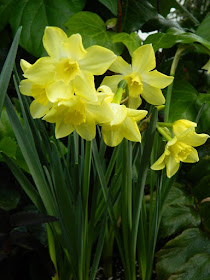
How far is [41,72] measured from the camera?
498 mm

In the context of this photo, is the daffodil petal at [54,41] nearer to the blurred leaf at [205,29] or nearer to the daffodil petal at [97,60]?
the daffodil petal at [97,60]

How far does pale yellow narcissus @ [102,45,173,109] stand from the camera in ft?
1.92

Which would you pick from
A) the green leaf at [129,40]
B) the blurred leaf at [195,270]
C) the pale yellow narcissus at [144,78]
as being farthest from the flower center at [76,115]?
the blurred leaf at [195,270]

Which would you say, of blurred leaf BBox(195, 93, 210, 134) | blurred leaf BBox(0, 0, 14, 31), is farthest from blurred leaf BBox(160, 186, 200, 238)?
blurred leaf BBox(0, 0, 14, 31)

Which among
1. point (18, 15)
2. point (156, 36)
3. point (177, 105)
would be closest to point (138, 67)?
point (156, 36)

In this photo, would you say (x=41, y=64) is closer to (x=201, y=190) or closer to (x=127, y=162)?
(x=127, y=162)

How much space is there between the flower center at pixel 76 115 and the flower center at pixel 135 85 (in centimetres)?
12

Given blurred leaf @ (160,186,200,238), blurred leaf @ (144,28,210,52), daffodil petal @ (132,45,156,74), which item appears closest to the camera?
daffodil petal @ (132,45,156,74)

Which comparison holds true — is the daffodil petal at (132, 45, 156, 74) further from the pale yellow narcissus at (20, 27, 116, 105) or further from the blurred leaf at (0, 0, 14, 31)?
the blurred leaf at (0, 0, 14, 31)

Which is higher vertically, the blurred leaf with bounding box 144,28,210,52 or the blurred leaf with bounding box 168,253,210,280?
the blurred leaf with bounding box 144,28,210,52

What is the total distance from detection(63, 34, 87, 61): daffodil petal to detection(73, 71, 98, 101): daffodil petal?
0.09 feet

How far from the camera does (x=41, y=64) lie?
19.4 inches

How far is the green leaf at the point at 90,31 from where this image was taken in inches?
36.6

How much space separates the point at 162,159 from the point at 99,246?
0.24m
